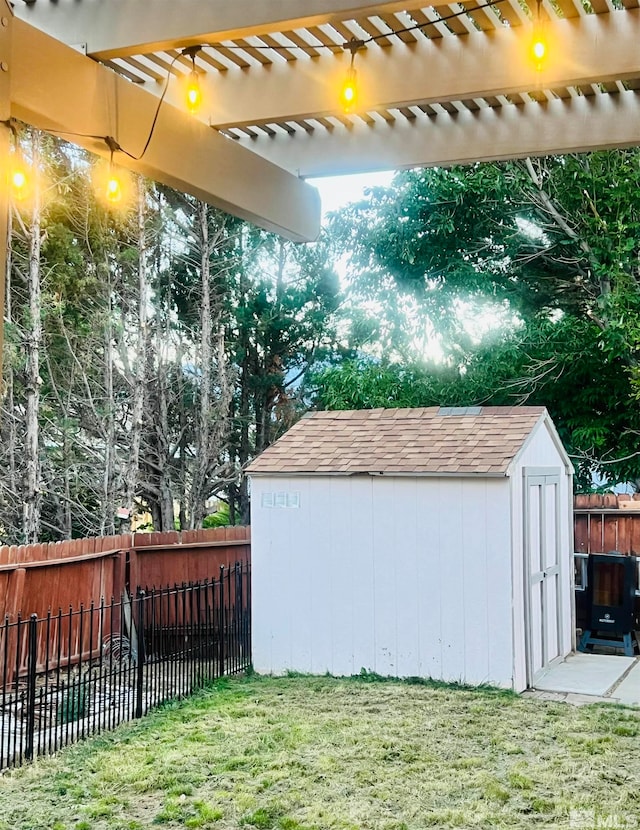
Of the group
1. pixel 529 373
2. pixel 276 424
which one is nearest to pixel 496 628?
pixel 529 373

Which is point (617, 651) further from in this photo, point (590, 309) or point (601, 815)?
point (590, 309)

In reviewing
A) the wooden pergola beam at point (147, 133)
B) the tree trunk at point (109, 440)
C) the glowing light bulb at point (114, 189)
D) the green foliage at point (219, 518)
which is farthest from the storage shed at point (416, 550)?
the green foliage at point (219, 518)

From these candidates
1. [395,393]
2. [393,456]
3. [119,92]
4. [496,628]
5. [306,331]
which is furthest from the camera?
[306,331]

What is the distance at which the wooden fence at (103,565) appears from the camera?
724 cm

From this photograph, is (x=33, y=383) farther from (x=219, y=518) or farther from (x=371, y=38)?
(x=371, y=38)

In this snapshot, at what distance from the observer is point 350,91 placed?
3.18 metres

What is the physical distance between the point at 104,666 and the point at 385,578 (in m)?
2.74

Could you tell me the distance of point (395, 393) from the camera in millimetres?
12578

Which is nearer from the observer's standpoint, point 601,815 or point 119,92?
point 119,92

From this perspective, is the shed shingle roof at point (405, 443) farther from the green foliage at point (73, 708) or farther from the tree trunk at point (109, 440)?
the tree trunk at point (109, 440)

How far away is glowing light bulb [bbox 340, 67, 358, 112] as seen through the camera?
10.4ft

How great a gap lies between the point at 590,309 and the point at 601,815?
9381 mm

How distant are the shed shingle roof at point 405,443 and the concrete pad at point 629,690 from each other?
1.88 m

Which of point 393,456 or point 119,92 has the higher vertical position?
point 119,92
